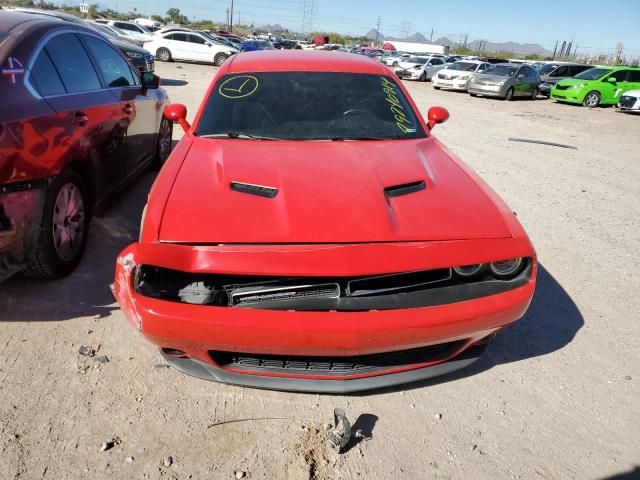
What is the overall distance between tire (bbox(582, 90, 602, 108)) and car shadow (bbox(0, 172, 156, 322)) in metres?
18.9

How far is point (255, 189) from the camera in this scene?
2400 mm

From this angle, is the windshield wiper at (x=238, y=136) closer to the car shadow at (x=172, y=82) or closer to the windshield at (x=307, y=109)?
the windshield at (x=307, y=109)

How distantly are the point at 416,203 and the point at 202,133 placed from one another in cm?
155

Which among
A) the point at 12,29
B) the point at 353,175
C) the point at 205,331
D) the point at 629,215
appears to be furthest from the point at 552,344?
the point at 12,29

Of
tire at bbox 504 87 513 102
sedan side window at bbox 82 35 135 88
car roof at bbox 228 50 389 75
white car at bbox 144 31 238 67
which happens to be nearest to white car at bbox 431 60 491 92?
tire at bbox 504 87 513 102

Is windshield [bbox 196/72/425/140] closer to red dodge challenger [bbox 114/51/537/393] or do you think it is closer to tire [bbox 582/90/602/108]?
red dodge challenger [bbox 114/51/537/393]

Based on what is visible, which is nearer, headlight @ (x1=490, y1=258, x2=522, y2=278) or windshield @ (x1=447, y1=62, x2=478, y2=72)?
headlight @ (x1=490, y1=258, x2=522, y2=278)

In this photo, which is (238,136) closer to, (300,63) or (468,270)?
(300,63)

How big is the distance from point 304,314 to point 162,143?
4374 mm

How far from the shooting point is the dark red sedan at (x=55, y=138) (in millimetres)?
2588

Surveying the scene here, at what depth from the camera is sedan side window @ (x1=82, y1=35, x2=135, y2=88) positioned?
13.1 feet

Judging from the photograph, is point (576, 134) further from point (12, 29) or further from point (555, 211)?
point (12, 29)

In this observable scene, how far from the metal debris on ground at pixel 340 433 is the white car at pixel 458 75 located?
19733 millimetres

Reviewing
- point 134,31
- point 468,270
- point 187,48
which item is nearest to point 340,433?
point 468,270
